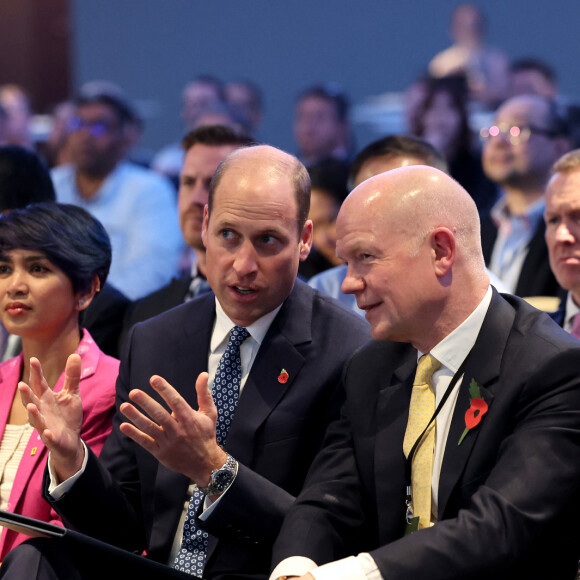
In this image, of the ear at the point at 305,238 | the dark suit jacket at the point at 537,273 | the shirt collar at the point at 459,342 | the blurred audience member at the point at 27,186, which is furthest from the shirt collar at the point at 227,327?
the dark suit jacket at the point at 537,273

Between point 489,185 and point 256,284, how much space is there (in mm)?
2995

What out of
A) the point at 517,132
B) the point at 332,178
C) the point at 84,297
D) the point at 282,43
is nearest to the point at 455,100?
the point at 517,132

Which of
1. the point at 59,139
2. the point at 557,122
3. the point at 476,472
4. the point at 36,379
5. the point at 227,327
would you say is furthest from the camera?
the point at 59,139

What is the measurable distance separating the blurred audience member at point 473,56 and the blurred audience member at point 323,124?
803 millimetres

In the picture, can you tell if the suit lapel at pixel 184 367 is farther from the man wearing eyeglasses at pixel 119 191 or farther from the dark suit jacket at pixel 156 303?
the man wearing eyeglasses at pixel 119 191

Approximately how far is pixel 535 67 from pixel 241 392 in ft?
15.8

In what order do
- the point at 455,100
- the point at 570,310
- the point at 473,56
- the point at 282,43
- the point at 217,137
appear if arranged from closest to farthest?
the point at 570,310 < the point at 217,137 < the point at 455,100 < the point at 473,56 < the point at 282,43

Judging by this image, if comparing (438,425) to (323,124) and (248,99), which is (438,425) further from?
(248,99)

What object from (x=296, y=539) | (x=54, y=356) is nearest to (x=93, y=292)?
(x=54, y=356)

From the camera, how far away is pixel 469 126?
5.29 meters

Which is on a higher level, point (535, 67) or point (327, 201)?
point (535, 67)

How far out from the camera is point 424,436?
81.4 inches

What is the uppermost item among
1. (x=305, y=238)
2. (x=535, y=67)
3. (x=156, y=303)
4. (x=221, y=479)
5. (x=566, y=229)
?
(x=535, y=67)

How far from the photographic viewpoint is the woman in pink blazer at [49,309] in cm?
268
